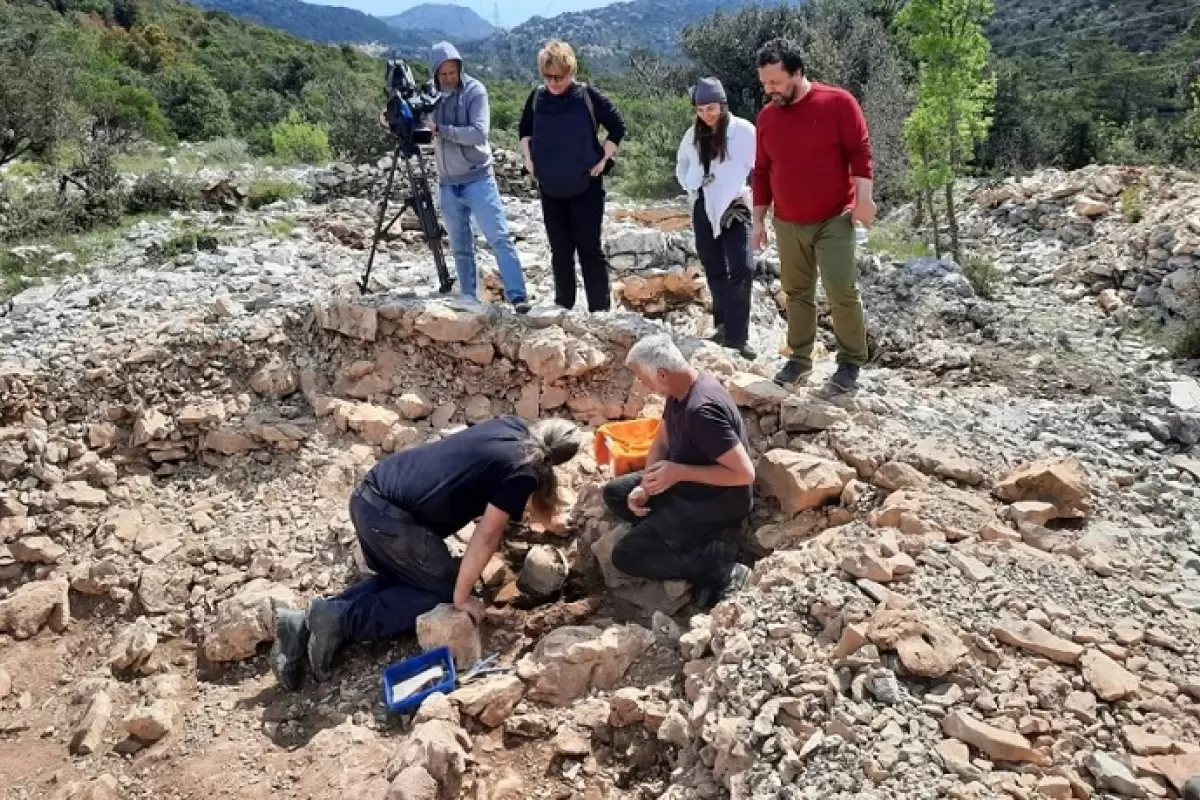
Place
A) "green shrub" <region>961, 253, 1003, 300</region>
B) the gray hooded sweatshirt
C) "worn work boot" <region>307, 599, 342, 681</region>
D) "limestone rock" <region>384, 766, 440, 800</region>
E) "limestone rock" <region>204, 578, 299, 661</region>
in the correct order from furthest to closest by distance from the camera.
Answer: "green shrub" <region>961, 253, 1003, 300</region>
the gray hooded sweatshirt
"limestone rock" <region>204, 578, 299, 661</region>
"worn work boot" <region>307, 599, 342, 681</region>
"limestone rock" <region>384, 766, 440, 800</region>

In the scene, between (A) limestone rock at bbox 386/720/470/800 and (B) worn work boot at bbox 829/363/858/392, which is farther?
(B) worn work boot at bbox 829/363/858/392

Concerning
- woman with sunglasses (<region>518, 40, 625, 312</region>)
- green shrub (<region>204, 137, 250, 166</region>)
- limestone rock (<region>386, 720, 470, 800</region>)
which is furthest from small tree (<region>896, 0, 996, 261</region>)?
green shrub (<region>204, 137, 250, 166</region>)

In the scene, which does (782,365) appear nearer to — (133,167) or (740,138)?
(740,138)

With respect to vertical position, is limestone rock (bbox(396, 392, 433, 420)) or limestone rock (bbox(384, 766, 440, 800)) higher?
limestone rock (bbox(396, 392, 433, 420))

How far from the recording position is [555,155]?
16.6 ft

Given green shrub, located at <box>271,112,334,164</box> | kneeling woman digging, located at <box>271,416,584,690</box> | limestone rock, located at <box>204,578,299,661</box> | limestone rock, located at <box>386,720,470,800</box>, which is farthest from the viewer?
green shrub, located at <box>271,112,334,164</box>

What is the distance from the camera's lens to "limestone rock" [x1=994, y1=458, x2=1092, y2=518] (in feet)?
12.0

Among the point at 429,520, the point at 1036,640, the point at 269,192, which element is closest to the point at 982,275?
the point at 1036,640

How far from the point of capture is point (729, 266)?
508cm

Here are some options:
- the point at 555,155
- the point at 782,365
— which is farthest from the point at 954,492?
the point at 555,155

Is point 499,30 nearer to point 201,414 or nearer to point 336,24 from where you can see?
point 336,24

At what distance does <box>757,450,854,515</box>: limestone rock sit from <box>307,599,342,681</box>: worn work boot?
6.67ft

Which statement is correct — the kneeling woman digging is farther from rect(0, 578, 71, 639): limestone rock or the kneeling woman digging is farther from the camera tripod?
the camera tripod

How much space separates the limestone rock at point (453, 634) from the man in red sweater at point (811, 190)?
2.10 metres
